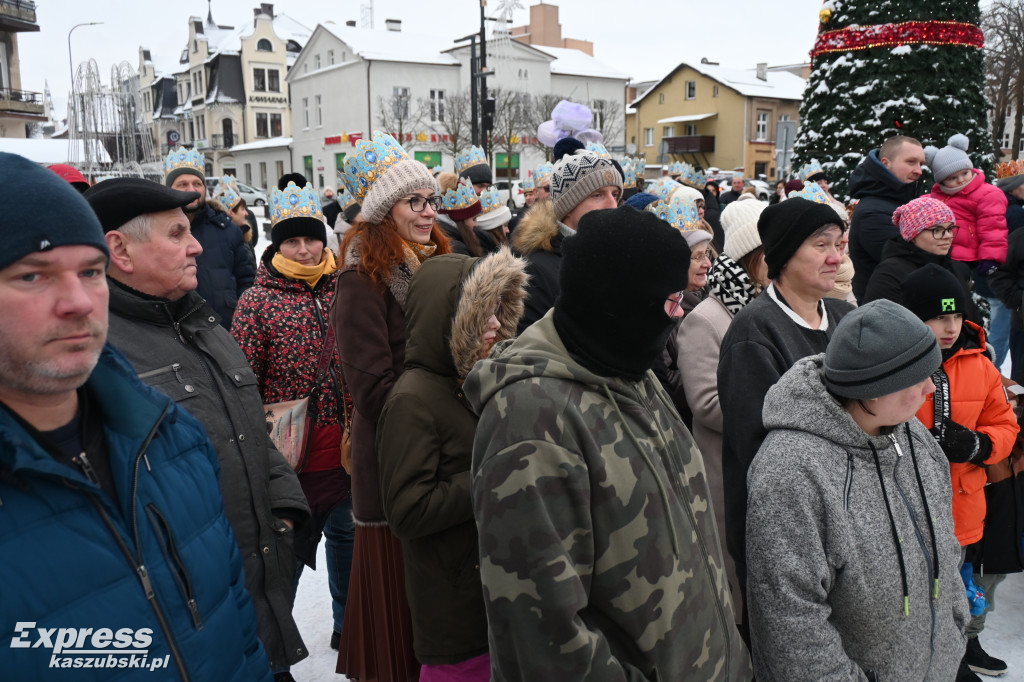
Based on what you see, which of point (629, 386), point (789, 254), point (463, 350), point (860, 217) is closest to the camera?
point (629, 386)

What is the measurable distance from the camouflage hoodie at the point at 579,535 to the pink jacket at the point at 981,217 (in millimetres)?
5757

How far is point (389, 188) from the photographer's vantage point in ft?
10.9

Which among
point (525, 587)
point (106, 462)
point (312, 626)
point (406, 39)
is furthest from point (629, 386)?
point (406, 39)

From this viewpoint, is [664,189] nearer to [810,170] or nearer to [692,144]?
[810,170]

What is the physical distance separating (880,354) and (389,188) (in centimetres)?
220

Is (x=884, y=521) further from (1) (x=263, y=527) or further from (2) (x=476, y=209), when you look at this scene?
(2) (x=476, y=209)

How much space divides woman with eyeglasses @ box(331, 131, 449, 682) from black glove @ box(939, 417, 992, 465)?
2.32 metres

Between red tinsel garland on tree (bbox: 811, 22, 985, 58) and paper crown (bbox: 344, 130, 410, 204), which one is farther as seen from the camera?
red tinsel garland on tree (bbox: 811, 22, 985, 58)

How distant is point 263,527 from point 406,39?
4650cm

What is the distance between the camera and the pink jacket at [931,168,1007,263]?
6.05 m

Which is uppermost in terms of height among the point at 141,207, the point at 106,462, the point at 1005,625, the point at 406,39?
the point at 406,39

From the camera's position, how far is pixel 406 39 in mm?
44219

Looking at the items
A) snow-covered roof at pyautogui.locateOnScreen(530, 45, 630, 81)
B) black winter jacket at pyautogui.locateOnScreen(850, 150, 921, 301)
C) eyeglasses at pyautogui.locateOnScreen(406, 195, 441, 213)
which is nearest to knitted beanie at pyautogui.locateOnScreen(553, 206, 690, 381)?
eyeglasses at pyautogui.locateOnScreen(406, 195, 441, 213)

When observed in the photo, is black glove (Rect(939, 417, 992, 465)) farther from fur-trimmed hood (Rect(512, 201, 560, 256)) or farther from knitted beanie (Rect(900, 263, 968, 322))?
fur-trimmed hood (Rect(512, 201, 560, 256))
